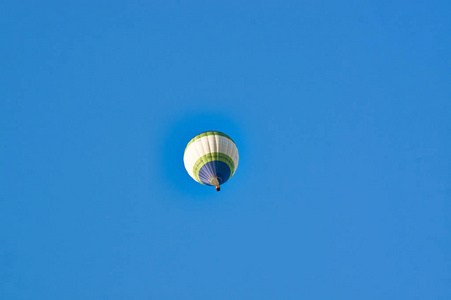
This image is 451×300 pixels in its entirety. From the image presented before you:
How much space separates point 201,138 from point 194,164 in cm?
150

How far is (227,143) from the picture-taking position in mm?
19438

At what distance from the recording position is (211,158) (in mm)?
18672

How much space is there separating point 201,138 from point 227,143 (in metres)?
1.48

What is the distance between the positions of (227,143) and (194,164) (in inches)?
86.1

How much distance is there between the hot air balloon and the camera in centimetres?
1870

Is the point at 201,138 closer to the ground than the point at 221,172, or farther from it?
farther from it

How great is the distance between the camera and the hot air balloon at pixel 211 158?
18.7 m

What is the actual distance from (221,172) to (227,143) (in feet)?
5.75

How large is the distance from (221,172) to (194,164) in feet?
5.41

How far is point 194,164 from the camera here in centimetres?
1928

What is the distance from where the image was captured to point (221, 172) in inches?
739

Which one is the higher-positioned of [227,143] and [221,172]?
[227,143]
